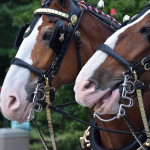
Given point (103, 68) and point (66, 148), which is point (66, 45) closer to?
point (103, 68)

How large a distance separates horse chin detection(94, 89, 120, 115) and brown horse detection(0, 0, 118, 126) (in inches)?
31.9

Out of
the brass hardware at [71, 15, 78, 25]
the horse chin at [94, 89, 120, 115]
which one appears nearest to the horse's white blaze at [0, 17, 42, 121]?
the brass hardware at [71, 15, 78, 25]

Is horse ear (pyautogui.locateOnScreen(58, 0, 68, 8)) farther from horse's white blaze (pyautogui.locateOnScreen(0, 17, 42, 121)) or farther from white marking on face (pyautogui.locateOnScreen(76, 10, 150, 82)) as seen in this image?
white marking on face (pyautogui.locateOnScreen(76, 10, 150, 82))

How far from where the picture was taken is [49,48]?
4.48 meters

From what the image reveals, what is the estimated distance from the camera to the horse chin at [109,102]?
370cm

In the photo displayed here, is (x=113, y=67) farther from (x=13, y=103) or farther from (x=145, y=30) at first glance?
(x=13, y=103)

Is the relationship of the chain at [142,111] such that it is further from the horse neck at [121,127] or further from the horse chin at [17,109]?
the horse chin at [17,109]

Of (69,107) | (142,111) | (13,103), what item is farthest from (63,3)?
(69,107)

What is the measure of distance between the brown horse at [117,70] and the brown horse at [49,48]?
0.77m

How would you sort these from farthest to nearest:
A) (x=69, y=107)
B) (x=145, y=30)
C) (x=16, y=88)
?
(x=69, y=107)
(x=16, y=88)
(x=145, y=30)

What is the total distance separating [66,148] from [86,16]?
12.5 ft

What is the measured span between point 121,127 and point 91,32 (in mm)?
900

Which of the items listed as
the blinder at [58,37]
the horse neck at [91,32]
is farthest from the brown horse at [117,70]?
the horse neck at [91,32]

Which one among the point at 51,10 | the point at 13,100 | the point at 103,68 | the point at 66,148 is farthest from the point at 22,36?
the point at 66,148
